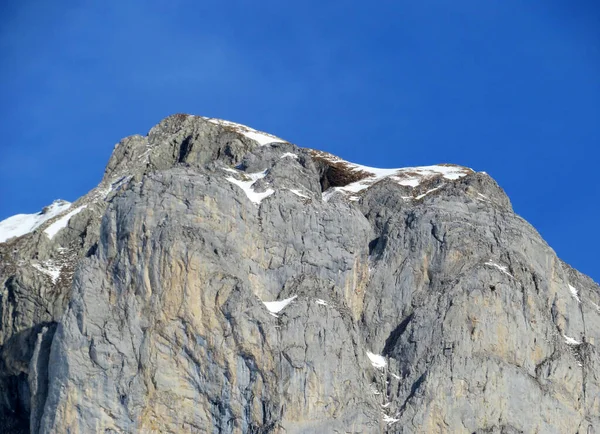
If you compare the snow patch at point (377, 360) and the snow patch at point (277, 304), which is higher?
the snow patch at point (277, 304)

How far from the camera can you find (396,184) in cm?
15650

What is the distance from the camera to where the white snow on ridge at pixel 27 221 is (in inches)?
6732

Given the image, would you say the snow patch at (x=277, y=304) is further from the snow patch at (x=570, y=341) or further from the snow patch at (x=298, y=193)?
the snow patch at (x=570, y=341)

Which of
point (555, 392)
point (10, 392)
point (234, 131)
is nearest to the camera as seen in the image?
point (555, 392)

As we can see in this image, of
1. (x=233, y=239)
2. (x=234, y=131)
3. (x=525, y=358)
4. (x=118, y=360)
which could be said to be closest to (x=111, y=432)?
(x=118, y=360)

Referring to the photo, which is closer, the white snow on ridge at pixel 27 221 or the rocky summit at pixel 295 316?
the rocky summit at pixel 295 316

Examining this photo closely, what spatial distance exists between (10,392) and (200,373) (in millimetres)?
23832

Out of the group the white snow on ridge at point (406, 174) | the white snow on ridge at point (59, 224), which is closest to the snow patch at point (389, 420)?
the white snow on ridge at point (406, 174)

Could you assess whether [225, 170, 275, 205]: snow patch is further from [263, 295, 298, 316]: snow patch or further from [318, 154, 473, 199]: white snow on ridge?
[318, 154, 473, 199]: white snow on ridge

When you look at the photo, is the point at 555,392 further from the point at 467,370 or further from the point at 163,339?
the point at 163,339

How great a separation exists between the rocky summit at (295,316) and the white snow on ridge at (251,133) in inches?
661

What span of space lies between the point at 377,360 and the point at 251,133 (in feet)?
155

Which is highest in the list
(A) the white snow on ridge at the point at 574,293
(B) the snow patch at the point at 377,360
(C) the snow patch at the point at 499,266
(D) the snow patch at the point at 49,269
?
(D) the snow patch at the point at 49,269

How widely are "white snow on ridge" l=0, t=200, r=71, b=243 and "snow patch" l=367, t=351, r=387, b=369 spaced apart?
45.8 meters
